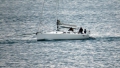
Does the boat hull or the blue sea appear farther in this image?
the boat hull

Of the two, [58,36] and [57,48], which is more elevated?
[58,36]

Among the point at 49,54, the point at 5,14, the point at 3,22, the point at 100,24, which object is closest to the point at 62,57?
the point at 49,54

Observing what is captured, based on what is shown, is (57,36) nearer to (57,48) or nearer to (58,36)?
(58,36)

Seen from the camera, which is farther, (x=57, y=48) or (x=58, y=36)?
(x=58, y=36)

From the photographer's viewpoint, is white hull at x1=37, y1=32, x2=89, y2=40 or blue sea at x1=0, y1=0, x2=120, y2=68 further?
white hull at x1=37, y1=32, x2=89, y2=40

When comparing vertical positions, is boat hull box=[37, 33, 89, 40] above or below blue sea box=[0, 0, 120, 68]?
above

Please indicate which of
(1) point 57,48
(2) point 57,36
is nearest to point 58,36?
(2) point 57,36

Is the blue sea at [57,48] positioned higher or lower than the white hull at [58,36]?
lower

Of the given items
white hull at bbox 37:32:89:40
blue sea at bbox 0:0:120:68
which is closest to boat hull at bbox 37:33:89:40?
white hull at bbox 37:32:89:40

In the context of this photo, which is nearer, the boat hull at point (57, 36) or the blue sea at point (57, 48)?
the blue sea at point (57, 48)

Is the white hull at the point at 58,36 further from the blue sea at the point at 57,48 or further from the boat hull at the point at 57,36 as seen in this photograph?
the blue sea at the point at 57,48

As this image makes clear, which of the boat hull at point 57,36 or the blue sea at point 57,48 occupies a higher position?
the boat hull at point 57,36

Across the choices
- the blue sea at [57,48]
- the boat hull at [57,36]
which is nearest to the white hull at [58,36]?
the boat hull at [57,36]

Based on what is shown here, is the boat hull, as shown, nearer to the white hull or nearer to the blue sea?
the white hull
